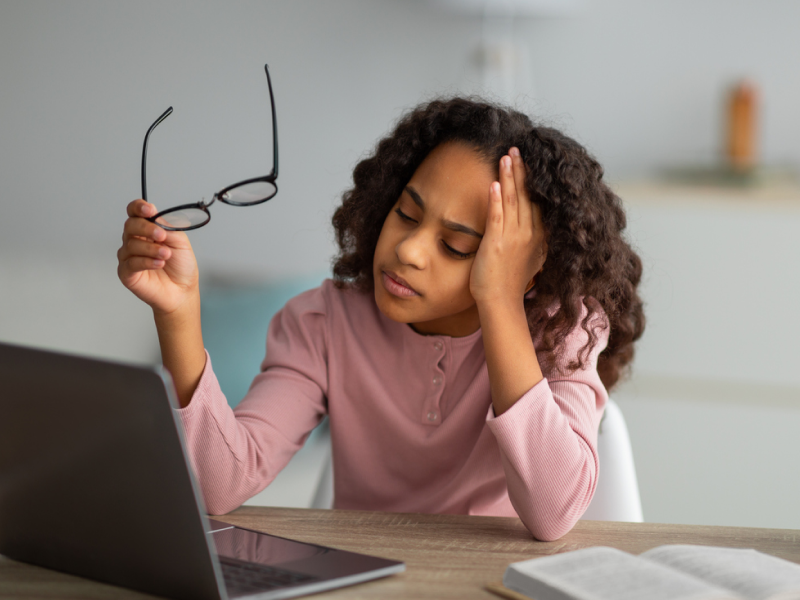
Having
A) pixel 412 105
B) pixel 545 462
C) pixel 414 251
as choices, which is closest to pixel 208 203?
pixel 414 251

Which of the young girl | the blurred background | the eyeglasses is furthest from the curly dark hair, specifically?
the blurred background

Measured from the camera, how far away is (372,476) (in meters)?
1.13

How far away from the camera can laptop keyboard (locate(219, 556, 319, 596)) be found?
Answer: 0.64 metres

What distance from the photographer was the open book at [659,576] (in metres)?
0.62

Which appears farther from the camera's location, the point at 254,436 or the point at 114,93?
the point at 114,93

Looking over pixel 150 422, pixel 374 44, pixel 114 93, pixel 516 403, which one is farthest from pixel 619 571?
pixel 114 93

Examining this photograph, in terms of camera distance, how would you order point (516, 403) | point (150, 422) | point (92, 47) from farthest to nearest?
point (92, 47) → point (516, 403) → point (150, 422)

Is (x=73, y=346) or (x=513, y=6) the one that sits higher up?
(x=513, y=6)

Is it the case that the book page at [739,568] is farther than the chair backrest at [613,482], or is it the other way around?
the chair backrest at [613,482]

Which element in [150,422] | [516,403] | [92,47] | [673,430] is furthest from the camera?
[92,47]

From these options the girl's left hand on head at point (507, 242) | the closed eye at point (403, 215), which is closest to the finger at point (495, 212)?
the girl's left hand on head at point (507, 242)

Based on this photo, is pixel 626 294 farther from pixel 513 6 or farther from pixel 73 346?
pixel 73 346

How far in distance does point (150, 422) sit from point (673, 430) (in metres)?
2.19

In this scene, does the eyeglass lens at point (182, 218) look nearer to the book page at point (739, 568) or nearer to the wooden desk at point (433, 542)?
the wooden desk at point (433, 542)
